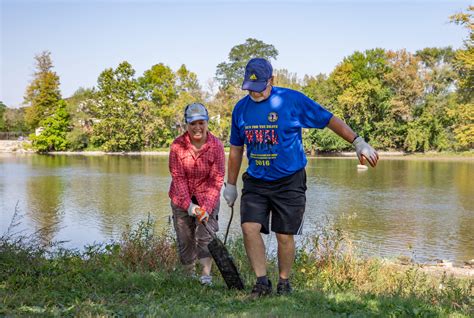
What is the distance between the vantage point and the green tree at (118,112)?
5578 cm

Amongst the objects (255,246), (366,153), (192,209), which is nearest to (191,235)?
(192,209)

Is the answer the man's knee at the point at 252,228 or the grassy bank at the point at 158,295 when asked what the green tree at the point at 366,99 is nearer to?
the grassy bank at the point at 158,295

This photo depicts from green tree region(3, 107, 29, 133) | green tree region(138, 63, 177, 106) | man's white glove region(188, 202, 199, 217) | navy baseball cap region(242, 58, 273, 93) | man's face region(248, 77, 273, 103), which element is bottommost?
man's white glove region(188, 202, 199, 217)

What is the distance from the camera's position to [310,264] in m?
7.02

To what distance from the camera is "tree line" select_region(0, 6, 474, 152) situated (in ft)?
167

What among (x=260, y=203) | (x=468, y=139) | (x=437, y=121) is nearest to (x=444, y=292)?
(x=260, y=203)

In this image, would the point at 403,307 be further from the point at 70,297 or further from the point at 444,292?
the point at 70,297

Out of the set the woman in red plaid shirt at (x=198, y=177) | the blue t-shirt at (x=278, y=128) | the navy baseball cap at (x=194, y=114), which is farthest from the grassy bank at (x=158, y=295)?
the navy baseball cap at (x=194, y=114)

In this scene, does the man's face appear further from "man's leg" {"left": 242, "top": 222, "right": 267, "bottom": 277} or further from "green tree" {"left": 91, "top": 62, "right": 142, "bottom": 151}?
"green tree" {"left": 91, "top": 62, "right": 142, "bottom": 151}

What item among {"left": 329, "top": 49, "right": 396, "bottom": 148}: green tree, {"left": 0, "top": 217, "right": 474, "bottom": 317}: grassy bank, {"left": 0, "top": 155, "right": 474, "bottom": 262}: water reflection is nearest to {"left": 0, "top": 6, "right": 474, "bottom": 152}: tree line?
{"left": 329, "top": 49, "right": 396, "bottom": 148}: green tree

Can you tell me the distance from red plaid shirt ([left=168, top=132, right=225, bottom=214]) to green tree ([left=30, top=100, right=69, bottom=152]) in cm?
5569

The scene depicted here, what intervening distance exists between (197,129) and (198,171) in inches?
16.9

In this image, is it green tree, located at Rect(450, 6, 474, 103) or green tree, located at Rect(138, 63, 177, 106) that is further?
green tree, located at Rect(138, 63, 177, 106)

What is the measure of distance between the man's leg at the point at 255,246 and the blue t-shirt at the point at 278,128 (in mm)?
433
